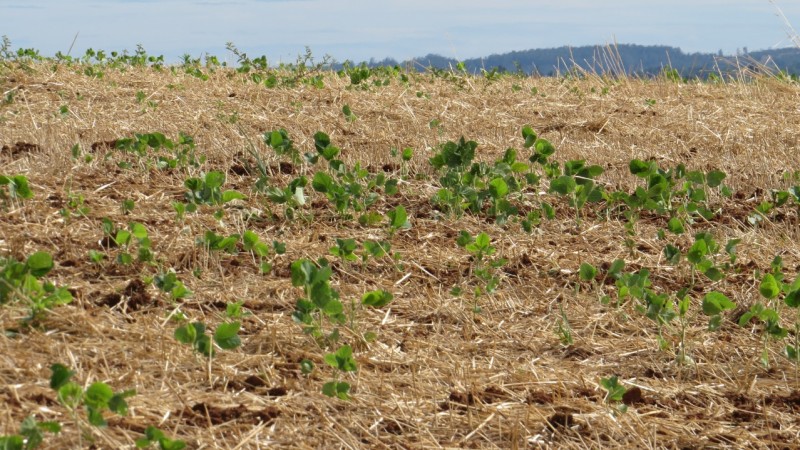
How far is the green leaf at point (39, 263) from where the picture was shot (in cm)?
306

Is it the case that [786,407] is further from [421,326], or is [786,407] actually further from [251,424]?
[251,424]

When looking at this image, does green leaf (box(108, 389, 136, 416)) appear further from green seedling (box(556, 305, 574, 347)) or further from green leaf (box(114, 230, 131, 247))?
green seedling (box(556, 305, 574, 347))

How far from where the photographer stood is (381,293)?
324cm

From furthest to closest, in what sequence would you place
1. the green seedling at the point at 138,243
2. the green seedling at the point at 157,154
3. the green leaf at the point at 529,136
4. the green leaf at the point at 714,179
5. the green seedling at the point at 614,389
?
1. the green leaf at the point at 529,136
2. the green seedling at the point at 157,154
3. the green leaf at the point at 714,179
4. the green seedling at the point at 138,243
5. the green seedling at the point at 614,389

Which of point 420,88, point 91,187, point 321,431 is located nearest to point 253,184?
point 91,187

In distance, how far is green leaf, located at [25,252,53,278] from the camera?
3062 millimetres

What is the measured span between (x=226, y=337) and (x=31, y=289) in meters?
0.68

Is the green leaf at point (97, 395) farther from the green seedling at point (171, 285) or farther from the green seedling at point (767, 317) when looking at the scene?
the green seedling at point (767, 317)

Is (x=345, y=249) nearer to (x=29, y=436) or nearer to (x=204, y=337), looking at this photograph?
(x=204, y=337)

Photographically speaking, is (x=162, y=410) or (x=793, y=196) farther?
(x=793, y=196)

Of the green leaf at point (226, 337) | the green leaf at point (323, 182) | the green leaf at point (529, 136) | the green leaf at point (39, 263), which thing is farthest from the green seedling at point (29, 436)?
the green leaf at point (529, 136)

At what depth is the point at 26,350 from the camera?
283 centimetres

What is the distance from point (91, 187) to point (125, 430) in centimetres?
265

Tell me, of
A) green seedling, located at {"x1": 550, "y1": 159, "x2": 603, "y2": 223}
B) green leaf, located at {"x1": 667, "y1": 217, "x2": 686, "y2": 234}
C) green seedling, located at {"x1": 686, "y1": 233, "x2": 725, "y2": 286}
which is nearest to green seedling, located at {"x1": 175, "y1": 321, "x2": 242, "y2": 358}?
green seedling, located at {"x1": 686, "y1": 233, "x2": 725, "y2": 286}
